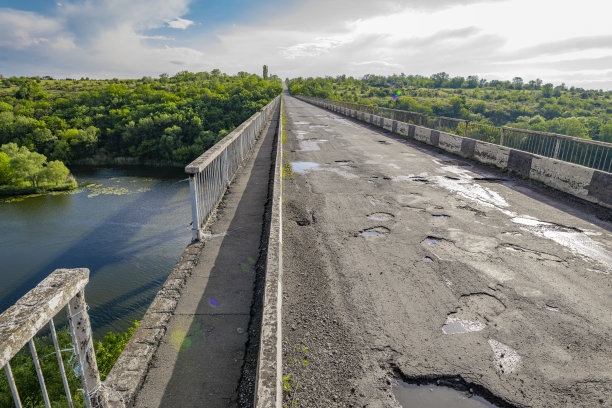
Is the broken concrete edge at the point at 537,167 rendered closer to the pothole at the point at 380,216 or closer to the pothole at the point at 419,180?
the pothole at the point at 419,180

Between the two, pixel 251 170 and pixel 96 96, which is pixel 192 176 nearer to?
pixel 251 170

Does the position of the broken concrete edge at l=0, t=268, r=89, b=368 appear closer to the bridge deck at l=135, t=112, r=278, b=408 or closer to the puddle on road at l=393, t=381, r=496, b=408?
the bridge deck at l=135, t=112, r=278, b=408

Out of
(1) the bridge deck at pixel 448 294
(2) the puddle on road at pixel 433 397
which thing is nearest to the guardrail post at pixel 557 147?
(1) the bridge deck at pixel 448 294

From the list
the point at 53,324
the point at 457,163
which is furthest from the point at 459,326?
the point at 457,163

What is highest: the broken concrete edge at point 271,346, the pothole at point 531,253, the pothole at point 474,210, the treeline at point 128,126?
the broken concrete edge at point 271,346

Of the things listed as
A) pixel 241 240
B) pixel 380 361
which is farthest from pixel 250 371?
pixel 241 240

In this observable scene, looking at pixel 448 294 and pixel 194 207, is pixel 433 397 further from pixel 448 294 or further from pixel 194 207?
pixel 194 207

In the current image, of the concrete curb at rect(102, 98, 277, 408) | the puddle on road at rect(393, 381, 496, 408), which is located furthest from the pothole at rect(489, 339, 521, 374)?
the concrete curb at rect(102, 98, 277, 408)
